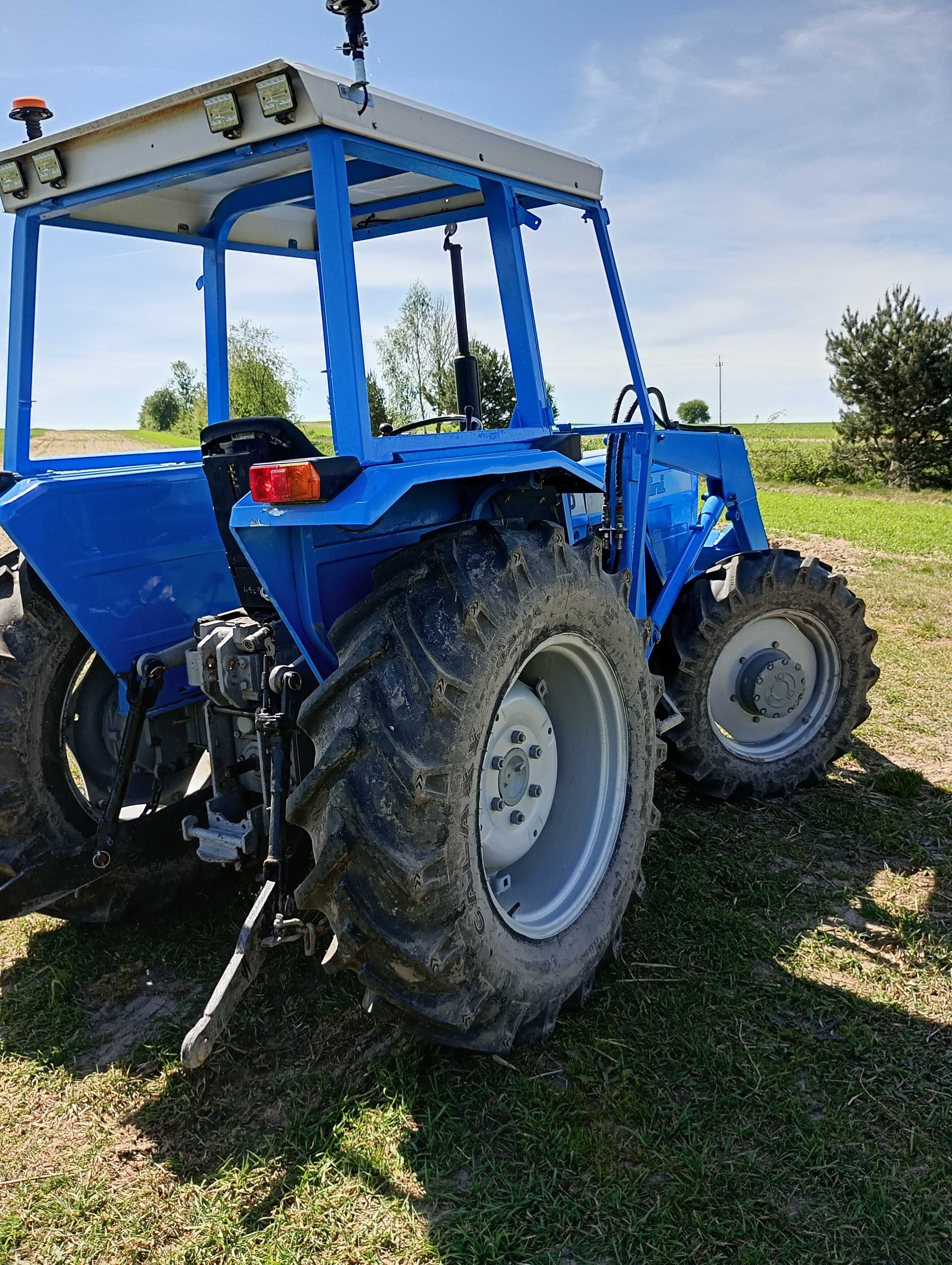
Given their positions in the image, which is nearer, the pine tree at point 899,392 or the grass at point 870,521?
the grass at point 870,521

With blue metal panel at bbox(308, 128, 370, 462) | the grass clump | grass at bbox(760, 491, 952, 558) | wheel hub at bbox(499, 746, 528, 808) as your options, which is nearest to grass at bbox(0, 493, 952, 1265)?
wheel hub at bbox(499, 746, 528, 808)

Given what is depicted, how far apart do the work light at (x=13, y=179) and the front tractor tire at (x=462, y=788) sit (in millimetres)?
1581

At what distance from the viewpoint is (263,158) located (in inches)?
94.8

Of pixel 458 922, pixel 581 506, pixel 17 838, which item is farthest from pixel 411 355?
pixel 458 922

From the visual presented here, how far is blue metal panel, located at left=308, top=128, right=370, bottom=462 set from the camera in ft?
7.57

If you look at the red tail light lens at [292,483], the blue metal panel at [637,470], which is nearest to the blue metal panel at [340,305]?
the red tail light lens at [292,483]

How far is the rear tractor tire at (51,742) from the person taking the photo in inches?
116

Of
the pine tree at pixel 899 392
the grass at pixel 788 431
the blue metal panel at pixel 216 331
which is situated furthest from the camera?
the grass at pixel 788 431

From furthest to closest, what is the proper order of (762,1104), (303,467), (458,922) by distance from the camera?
(762,1104) → (458,922) → (303,467)

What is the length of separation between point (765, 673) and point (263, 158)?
9.83 ft

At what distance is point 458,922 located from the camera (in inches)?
92.0

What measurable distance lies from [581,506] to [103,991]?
96.6 inches

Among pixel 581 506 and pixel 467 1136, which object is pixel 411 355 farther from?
pixel 467 1136

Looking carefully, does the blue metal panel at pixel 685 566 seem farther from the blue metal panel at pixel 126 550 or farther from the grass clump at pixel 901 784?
the blue metal panel at pixel 126 550
